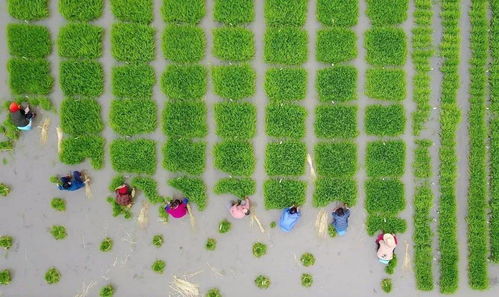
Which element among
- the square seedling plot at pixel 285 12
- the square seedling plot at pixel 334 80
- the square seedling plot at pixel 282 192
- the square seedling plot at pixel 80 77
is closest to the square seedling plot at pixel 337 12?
the square seedling plot at pixel 285 12

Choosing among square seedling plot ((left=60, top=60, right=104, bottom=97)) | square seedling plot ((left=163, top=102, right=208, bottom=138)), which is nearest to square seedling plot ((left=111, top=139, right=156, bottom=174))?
square seedling plot ((left=163, top=102, right=208, bottom=138))

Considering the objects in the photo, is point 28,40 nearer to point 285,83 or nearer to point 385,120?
point 285,83

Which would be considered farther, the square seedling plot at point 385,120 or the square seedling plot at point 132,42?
the square seedling plot at point 385,120

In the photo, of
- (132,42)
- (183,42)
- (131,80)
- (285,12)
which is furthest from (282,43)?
(131,80)

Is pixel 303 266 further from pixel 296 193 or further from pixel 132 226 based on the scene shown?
pixel 132 226

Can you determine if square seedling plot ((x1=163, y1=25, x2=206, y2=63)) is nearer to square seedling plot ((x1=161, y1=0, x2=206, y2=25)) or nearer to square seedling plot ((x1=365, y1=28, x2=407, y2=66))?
square seedling plot ((x1=161, y1=0, x2=206, y2=25))

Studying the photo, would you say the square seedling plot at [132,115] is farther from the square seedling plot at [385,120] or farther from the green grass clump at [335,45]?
the square seedling plot at [385,120]
